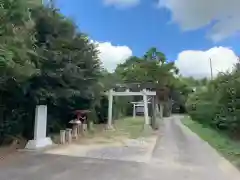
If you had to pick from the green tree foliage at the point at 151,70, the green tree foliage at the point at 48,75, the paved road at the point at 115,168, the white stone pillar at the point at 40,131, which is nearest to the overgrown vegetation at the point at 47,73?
the green tree foliage at the point at 48,75

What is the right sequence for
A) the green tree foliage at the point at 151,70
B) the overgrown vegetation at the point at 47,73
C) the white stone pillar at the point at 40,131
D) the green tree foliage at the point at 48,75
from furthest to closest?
the green tree foliage at the point at 151,70 < the green tree foliage at the point at 48,75 < the white stone pillar at the point at 40,131 < the overgrown vegetation at the point at 47,73

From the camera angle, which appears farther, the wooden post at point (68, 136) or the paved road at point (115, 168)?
the wooden post at point (68, 136)

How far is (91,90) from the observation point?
1642 cm

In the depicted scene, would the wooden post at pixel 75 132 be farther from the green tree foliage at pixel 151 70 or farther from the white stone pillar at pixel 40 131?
the green tree foliage at pixel 151 70

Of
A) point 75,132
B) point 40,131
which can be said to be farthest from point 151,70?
point 40,131

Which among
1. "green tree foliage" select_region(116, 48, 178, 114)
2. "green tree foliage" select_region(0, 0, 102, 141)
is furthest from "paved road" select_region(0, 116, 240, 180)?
"green tree foliage" select_region(116, 48, 178, 114)

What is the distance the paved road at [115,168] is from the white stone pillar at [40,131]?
1.49 m

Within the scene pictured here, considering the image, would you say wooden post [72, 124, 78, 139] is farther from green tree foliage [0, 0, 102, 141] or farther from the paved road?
the paved road

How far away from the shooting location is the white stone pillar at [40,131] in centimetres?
1249

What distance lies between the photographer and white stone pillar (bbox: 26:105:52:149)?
492 inches

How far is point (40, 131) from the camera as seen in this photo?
13.1 meters

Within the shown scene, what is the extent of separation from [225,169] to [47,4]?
963 centimetres

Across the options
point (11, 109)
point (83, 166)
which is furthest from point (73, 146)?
point (83, 166)

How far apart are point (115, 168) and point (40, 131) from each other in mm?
5075
